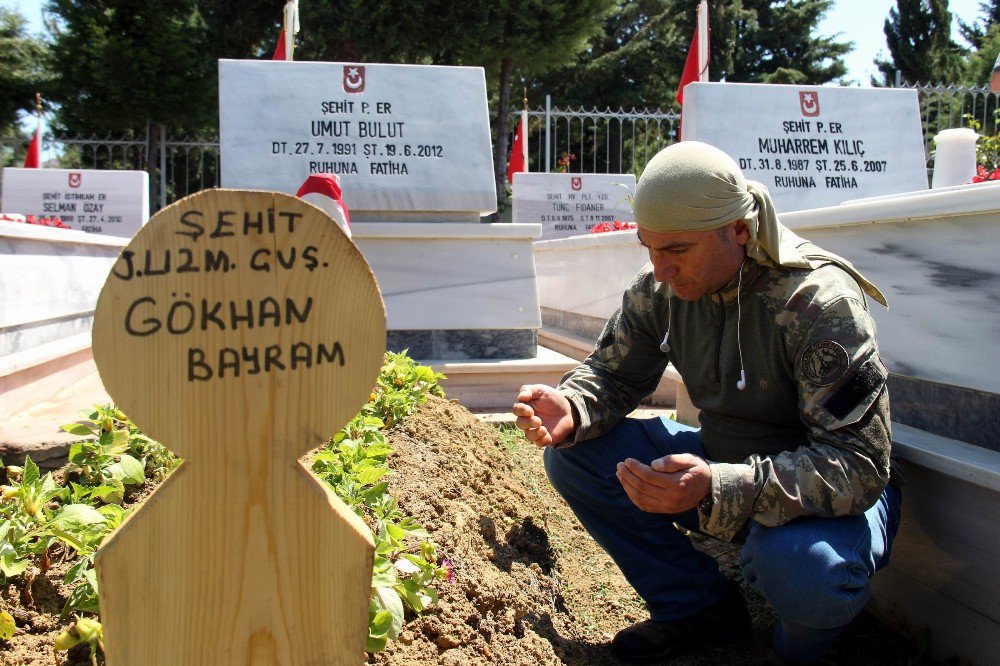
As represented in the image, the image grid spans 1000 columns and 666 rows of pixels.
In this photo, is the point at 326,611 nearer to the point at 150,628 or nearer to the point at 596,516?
the point at 150,628

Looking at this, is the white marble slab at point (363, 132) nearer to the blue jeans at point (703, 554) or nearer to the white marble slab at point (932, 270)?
the white marble slab at point (932, 270)

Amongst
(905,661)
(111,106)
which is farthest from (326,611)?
(111,106)

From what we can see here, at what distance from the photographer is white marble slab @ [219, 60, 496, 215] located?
5242 millimetres

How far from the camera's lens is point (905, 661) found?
6.69ft

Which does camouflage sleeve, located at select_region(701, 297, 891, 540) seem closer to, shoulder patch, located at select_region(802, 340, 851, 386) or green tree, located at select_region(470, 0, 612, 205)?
shoulder patch, located at select_region(802, 340, 851, 386)

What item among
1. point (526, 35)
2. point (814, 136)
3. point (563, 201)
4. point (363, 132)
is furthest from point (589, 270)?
point (526, 35)

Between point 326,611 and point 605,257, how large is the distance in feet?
16.5

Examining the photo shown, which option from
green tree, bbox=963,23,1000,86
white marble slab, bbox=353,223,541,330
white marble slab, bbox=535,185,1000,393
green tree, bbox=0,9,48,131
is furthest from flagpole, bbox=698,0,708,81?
green tree, bbox=963,23,1000,86

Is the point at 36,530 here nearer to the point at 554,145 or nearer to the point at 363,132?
the point at 363,132

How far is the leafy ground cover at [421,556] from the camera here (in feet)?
5.29

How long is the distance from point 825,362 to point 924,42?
29.7 metres

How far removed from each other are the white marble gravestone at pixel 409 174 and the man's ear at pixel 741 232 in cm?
325

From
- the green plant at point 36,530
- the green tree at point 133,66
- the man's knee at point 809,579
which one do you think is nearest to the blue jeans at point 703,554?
the man's knee at point 809,579

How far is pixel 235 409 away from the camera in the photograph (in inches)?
46.1
